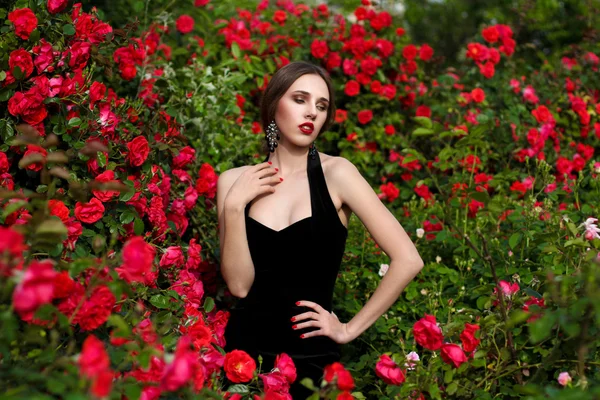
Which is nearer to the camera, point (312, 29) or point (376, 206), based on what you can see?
point (376, 206)

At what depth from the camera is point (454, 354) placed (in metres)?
2.08

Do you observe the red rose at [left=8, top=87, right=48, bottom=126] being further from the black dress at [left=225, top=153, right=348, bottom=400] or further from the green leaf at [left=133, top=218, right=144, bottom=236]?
the black dress at [left=225, top=153, right=348, bottom=400]

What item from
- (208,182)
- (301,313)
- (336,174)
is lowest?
(301,313)

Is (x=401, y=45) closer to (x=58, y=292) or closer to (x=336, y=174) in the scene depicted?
(x=336, y=174)

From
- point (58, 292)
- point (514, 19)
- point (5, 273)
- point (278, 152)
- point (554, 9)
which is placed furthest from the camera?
point (514, 19)

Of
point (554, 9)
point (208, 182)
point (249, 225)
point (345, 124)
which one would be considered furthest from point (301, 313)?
point (554, 9)

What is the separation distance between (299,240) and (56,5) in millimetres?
1334

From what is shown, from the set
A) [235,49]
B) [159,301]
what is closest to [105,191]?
[159,301]

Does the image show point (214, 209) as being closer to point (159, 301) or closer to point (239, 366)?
point (159, 301)

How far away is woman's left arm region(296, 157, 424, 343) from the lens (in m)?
2.58

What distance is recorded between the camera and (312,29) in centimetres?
519

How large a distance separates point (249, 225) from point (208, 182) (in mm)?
701

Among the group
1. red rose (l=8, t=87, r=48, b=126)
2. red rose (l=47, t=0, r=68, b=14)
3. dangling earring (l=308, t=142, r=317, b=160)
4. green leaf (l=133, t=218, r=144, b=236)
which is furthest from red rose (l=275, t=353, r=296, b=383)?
red rose (l=47, t=0, r=68, b=14)

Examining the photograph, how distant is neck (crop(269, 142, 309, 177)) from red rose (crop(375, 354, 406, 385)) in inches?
38.0
